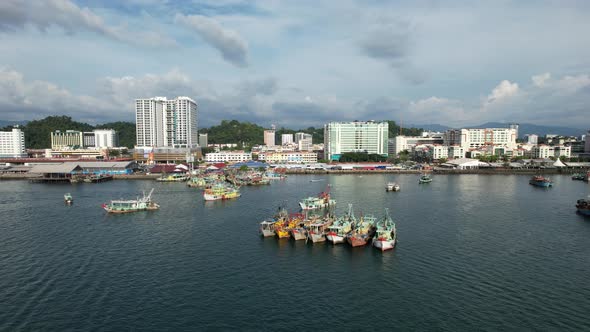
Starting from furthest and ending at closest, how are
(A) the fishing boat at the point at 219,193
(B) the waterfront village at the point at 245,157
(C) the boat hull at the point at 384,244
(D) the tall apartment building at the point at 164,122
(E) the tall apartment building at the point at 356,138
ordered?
1. (D) the tall apartment building at the point at 164,122
2. (E) the tall apartment building at the point at 356,138
3. (B) the waterfront village at the point at 245,157
4. (A) the fishing boat at the point at 219,193
5. (C) the boat hull at the point at 384,244

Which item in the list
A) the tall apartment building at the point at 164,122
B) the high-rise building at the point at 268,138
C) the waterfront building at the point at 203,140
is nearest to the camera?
the tall apartment building at the point at 164,122

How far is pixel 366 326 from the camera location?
9.83 m

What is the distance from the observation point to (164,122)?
2849 inches

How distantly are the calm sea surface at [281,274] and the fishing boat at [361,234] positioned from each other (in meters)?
0.38

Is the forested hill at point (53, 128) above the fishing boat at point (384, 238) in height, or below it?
above

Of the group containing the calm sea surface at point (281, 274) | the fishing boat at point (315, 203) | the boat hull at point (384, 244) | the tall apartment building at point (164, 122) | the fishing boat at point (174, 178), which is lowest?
the calm sea surface at point (281, 274)

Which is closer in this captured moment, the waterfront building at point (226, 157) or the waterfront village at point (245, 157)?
the waterfront village at point (245, 157)

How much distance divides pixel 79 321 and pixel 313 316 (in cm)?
629

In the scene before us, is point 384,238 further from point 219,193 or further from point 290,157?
point 290,157

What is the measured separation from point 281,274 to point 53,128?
9792 cm

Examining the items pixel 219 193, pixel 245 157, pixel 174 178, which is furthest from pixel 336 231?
pixel 245 157

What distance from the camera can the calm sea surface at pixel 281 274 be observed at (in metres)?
10.2

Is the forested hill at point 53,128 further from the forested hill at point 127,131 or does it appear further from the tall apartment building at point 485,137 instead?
the tall apartment building at point 485,137

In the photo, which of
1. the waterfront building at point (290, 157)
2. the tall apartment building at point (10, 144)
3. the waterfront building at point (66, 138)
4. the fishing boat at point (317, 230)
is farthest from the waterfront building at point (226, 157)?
the fishing boat at point (317, 230)
